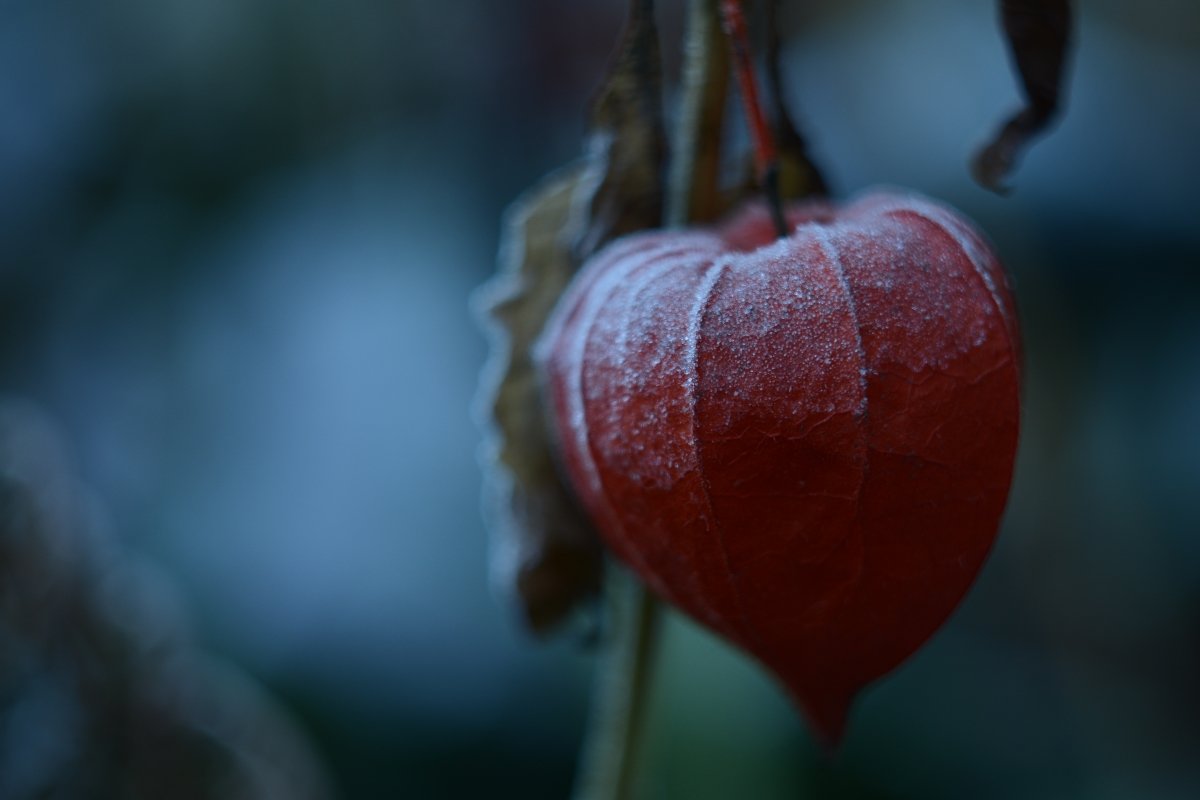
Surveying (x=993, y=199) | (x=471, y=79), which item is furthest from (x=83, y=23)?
(x=993, y=199)

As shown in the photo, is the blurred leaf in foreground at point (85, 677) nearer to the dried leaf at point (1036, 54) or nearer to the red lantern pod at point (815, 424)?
the red lantern pod at point (815, 424)

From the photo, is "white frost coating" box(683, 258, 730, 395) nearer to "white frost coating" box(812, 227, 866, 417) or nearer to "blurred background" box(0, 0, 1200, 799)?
"white frost coating" box(812, 227, 866, 417)

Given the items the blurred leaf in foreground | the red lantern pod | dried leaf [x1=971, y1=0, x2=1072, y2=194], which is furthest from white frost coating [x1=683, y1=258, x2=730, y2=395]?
the blurred leaf in foreground

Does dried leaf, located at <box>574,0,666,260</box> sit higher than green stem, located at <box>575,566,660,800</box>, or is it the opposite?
dried leaf, located at <box>574,0,666,260</box>

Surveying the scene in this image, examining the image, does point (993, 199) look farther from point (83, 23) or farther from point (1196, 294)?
point (83, 23)

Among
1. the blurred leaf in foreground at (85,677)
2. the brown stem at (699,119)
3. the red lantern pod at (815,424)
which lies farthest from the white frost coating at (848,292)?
the blurred leaf in foreground at (85,677)

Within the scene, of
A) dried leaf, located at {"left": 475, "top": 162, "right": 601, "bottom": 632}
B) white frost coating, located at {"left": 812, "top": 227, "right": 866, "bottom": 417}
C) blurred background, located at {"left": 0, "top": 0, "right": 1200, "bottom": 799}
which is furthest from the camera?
blurred background, located at {"left": 0, "top": 0, "right": 1200, "bottom": 799}

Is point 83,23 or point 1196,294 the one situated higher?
point 83,23

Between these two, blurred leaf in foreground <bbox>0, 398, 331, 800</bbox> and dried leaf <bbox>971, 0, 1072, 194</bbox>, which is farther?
blurred leaf in foreground <bbox>0, 398, 331, 800</bbox>
